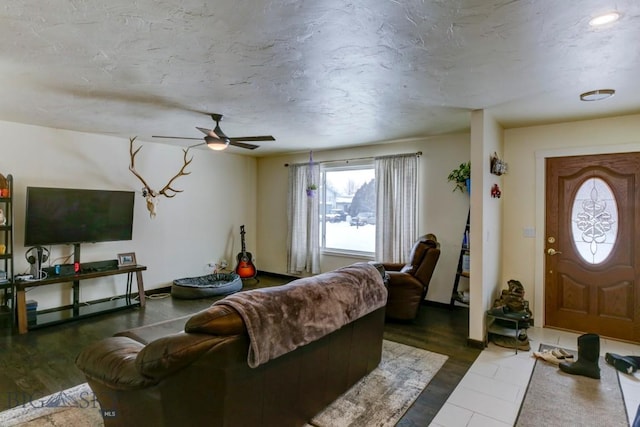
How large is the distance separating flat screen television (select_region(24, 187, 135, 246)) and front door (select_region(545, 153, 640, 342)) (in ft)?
18.6

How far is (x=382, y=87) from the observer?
296 cm

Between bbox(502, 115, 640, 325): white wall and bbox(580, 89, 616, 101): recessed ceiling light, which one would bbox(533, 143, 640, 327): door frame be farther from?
bbox(580, 89, 616, 101): recessed ceiling light

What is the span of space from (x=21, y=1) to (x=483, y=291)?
4.16 meters

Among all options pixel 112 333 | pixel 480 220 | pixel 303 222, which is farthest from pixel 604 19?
pixel 303 222

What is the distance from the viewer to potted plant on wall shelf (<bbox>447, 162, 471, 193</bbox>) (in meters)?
4.51

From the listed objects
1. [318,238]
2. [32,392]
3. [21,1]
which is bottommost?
[32,392]

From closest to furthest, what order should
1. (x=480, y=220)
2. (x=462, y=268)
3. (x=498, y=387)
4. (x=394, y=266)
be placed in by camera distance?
(x=498, y=387)
(x=480, y=220)
(x=462, y=268)
(x=394, y=266)

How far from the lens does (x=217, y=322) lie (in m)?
1.63

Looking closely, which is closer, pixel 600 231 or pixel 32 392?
pixel 32 392

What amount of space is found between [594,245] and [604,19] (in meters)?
2.96

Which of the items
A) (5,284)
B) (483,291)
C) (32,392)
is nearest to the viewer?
(32,392)

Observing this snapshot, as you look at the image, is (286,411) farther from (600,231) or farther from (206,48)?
(600,231)

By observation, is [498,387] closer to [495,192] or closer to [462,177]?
[495,192]

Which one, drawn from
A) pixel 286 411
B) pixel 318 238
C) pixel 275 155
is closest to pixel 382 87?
pixel 286 411
